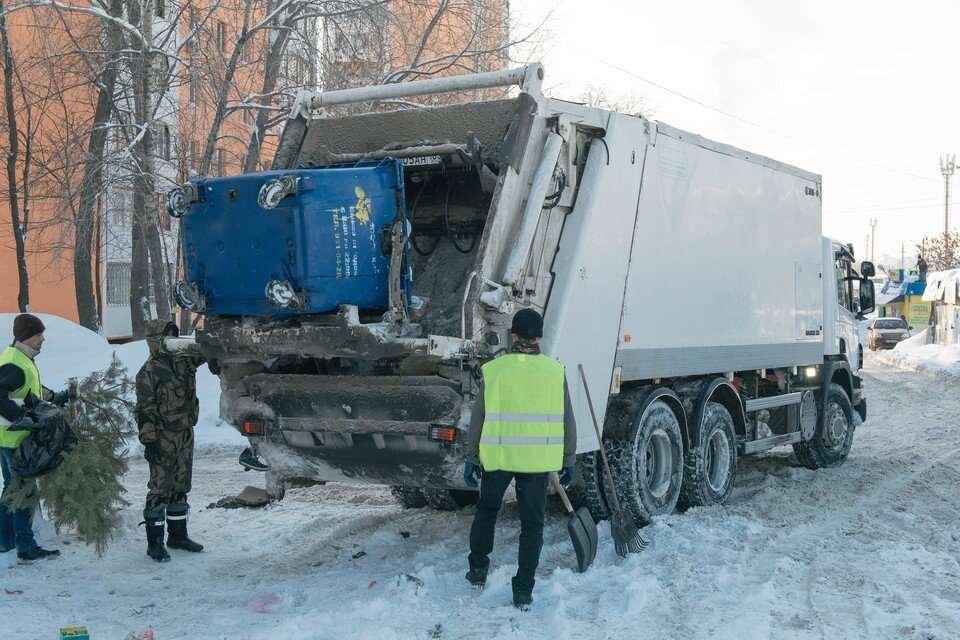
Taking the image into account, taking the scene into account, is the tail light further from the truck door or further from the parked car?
the parked car

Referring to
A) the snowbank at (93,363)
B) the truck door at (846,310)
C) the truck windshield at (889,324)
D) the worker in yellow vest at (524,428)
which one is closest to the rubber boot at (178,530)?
the worker in yellow vest at (524,428)

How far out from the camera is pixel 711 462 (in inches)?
311

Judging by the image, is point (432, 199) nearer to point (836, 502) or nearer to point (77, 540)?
point (77, 540)

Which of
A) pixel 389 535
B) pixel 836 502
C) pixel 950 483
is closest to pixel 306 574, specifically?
pixel 389 535

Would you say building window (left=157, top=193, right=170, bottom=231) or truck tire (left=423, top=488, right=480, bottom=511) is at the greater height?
building window (left=157, top=193, right=170, bottom=231)

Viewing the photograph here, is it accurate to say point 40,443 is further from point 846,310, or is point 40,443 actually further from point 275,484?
point 846,310

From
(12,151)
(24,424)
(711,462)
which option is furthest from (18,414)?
(12,151)

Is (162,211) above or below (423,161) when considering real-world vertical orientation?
above

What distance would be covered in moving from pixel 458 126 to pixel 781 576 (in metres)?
3.43

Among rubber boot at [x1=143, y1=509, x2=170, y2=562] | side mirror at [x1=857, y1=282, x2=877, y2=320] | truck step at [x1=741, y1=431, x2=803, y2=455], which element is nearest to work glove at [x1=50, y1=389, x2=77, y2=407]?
rubber boot at [x1=143, y1=509, x2=170, y2=562]

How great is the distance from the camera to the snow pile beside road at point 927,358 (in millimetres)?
23594

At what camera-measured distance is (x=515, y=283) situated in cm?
550

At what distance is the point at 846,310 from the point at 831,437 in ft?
4.63

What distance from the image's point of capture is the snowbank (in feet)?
37.1
